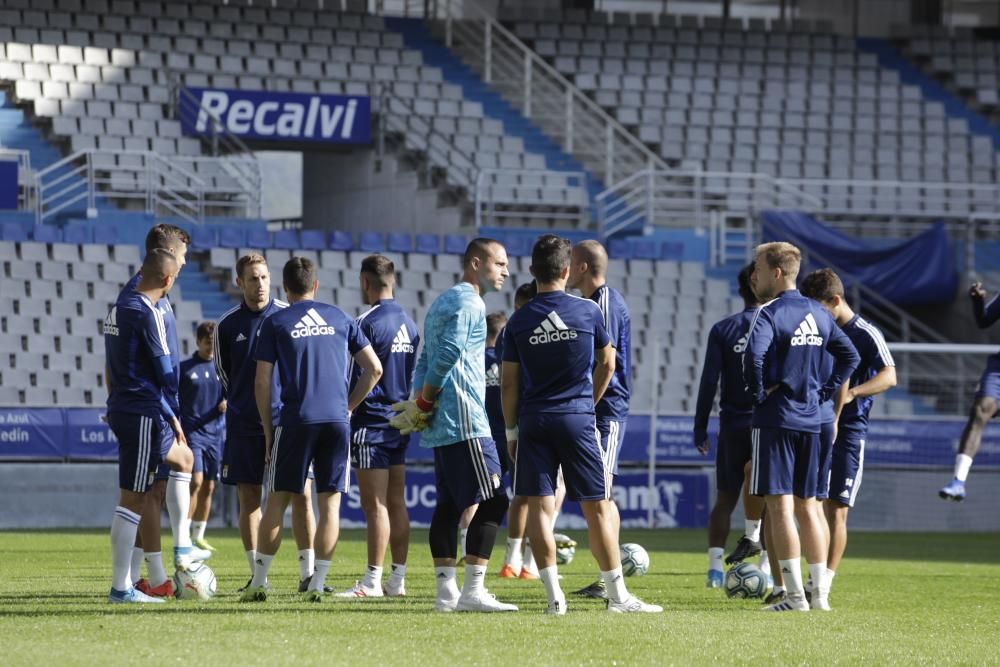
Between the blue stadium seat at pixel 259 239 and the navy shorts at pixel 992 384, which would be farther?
the blue stadium seat at pixel 259 239

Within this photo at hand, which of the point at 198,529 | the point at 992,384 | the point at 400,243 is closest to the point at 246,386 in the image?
the point at 198,529

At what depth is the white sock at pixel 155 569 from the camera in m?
10.3

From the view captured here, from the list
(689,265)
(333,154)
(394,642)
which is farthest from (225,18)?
(394,642)

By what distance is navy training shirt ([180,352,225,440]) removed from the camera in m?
14.9

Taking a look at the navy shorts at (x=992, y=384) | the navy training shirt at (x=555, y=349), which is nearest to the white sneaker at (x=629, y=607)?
the navy training shirt at (x=555, y=349)

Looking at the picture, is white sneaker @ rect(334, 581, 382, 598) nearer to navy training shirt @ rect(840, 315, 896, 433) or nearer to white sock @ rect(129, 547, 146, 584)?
white sock @ rect(129, 547, 146, 584)

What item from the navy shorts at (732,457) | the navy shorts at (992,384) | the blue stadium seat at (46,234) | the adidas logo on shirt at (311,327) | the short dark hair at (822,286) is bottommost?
the navy shorts at (732,457)

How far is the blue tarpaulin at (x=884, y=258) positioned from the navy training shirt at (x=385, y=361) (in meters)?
17.3

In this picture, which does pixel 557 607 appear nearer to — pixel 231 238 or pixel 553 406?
pixel 553 406

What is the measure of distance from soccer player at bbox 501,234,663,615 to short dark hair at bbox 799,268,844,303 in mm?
1952

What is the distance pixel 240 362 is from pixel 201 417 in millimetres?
4773

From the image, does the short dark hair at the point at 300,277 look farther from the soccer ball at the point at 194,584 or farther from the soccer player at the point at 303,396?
the soccer ball at the point at 194,584

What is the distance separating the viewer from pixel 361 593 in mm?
10383

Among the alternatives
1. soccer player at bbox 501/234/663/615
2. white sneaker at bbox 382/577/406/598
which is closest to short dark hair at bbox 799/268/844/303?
soccer player at bbox 501/234/663/615
